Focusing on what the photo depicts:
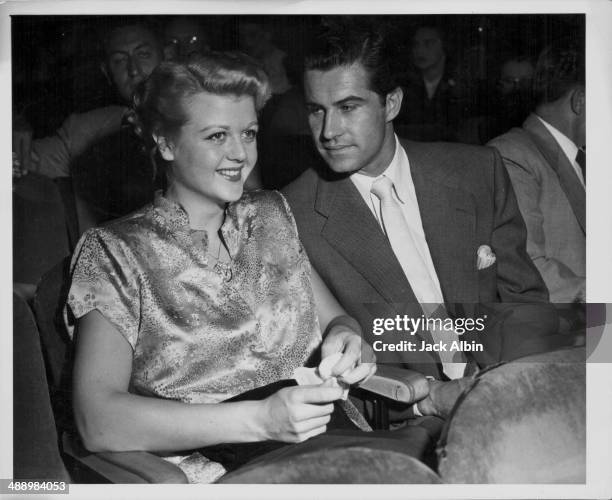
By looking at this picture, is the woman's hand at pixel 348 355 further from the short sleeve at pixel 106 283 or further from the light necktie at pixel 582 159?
the light necktie at pixel 582 159

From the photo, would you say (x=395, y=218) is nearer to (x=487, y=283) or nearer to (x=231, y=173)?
(x=487, y=283)

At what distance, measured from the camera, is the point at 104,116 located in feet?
8.38

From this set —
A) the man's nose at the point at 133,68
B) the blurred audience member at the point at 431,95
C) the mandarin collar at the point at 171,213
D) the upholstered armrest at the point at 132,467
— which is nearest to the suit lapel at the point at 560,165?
the blurred audience member at the point at 431,95

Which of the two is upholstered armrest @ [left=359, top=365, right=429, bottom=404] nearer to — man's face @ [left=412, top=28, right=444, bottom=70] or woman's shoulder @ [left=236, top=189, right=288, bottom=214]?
woman's shoulder @ [left=236, top=189, right=288, bottom=214]

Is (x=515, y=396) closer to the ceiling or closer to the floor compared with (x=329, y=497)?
closer to the ceiling

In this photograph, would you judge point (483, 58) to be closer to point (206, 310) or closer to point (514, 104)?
point (514, 104)

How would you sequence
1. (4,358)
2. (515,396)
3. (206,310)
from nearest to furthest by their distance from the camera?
(515,396)
(206,310)
(4,358)

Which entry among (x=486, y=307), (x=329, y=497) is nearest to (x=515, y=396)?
(x=486, y=307)

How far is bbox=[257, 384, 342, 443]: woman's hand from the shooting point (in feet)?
7.68

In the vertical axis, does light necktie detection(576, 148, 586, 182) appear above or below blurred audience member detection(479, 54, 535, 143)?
below

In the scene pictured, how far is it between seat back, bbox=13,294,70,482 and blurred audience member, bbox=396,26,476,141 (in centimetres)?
143

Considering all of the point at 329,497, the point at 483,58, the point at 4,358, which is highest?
the point at 483,58

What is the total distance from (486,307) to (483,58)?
0.85m

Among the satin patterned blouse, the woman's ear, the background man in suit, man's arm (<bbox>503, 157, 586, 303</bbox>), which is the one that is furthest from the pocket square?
the woman's ear
